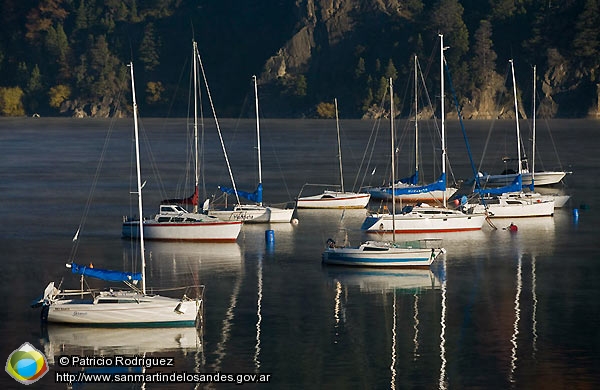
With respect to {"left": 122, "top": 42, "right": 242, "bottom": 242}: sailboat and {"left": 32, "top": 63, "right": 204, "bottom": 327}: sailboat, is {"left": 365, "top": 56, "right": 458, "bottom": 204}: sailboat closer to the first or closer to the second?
{"left": 122, "top": 42, "right": 242, "bottom": 242}: sailboat

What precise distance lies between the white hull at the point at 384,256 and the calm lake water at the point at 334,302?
16.3 inches

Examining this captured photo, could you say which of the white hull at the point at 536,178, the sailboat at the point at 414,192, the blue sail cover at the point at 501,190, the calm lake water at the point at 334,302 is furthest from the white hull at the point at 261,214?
the white hull at the point at 536,178

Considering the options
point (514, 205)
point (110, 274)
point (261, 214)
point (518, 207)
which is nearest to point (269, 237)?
point (261, 214)

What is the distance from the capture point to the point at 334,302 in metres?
44.0

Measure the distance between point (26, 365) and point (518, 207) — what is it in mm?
35156

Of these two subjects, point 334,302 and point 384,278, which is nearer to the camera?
point 334,302

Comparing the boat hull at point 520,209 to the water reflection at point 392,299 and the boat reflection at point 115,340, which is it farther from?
the boat reflection at point 115,340

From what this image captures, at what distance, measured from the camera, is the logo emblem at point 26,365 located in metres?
35.0

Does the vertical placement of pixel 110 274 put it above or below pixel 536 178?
above

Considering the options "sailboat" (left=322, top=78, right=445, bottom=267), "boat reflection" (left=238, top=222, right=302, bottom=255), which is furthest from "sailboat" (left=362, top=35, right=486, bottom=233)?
"sailboat" (left=322, top=78, right=445, bottom=267)

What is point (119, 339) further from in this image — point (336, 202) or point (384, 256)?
point (336, 202)

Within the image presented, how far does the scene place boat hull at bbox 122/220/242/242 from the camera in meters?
56.2

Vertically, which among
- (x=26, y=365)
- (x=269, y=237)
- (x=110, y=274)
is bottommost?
(x=26, y=365)

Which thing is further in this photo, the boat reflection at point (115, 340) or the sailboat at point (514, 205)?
the sailboat at point (514, 205)
